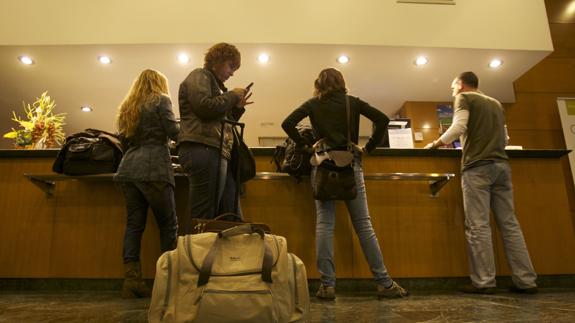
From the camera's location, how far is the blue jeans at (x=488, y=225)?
2.54 meters

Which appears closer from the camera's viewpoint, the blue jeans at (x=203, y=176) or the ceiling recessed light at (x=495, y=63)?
the blue jeans at (x=203, y=176)

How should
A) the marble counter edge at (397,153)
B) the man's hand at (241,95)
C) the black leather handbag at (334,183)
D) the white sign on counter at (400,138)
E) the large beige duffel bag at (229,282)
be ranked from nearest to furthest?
the large beige duffel bag at (229,282) → the man's hand at (241,95) → the black leather handbag at (334,183) → the marble counter edge at (397,153) → the white sign on counter at (400,138)

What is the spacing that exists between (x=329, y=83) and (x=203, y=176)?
954mm

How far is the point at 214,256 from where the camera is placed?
1305 mm

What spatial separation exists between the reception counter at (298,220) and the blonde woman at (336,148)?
0.43 m

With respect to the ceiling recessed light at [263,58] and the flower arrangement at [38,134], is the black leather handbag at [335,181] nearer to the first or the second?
the flower arrangement at [38,134]

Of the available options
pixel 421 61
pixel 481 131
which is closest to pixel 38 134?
pixel 481 131

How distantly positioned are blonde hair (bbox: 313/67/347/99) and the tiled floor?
1195mm

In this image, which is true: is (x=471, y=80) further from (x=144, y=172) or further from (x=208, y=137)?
(x=144, y=172)

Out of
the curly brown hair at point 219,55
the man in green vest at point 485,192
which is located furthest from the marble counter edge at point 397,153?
the curly brown hair at point 219,55

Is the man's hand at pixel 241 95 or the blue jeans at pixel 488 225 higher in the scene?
the man's hand at pixel 241 95

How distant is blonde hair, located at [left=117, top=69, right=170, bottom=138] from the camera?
91.4 inches

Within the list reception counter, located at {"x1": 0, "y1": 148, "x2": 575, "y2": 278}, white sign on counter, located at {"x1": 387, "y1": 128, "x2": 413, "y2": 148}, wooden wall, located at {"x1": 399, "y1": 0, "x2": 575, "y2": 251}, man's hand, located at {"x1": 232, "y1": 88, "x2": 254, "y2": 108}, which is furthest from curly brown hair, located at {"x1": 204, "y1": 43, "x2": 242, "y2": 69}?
wooden wall, located at {"x1": 399, "y1": 0, "x2": 575, "y2": 251}

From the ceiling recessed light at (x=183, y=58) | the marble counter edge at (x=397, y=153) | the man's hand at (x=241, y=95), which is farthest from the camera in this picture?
the ceiling recessed light at (x=183, y=58)
